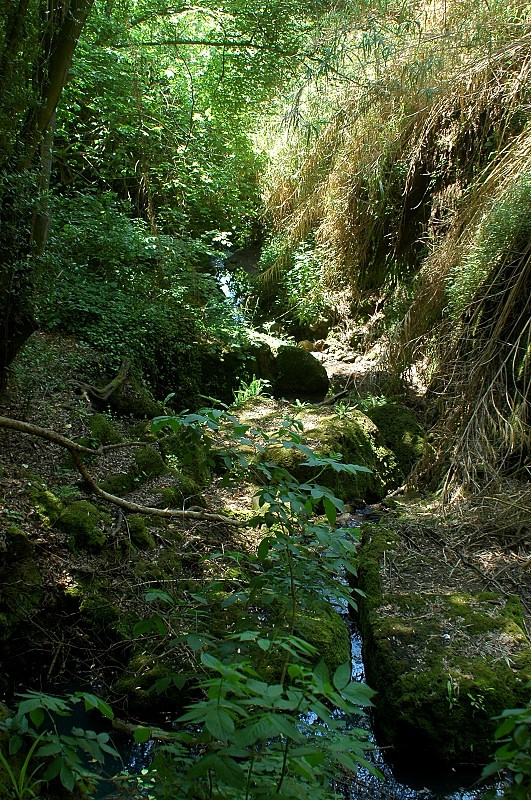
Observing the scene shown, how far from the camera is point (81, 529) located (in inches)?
135

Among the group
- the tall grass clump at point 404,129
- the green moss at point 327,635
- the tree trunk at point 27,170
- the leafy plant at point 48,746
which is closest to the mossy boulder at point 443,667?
the green moss at point 327,635

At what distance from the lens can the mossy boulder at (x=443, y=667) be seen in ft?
8.36

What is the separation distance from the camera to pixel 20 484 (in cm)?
360

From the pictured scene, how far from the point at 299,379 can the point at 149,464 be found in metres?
3.33

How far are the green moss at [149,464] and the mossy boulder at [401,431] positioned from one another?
94.9 inches

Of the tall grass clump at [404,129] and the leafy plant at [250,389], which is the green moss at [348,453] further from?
the tall grass clump at [404,129]

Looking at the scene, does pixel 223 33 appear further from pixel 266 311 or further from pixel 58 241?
pixel 58 241

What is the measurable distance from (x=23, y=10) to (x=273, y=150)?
6.38 metres

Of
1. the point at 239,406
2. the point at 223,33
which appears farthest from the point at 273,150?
the point at 239,406

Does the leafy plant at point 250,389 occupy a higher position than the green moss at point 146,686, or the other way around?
the leafy plant at point 250,389

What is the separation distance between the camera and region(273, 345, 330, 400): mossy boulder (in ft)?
24.5

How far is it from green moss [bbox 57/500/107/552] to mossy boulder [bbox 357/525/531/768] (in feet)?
4.82

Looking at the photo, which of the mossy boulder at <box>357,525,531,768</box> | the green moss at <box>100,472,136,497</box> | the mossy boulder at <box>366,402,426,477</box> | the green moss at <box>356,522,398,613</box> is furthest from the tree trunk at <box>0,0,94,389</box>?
the mossy boulder at <box>366,402,426,477</box>

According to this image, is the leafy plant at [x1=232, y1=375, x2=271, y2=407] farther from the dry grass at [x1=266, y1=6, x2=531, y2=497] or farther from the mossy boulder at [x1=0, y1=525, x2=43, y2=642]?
the mossy boulder at [x1=0, y1=525, x2=43, y2=642]
